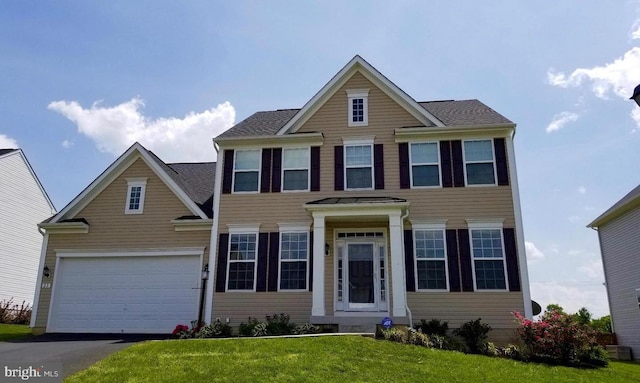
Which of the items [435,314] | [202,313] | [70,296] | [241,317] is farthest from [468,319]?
[70,296]

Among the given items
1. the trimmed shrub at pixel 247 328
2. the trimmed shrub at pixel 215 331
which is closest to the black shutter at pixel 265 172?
the trimmed shrub at pixel 247 328

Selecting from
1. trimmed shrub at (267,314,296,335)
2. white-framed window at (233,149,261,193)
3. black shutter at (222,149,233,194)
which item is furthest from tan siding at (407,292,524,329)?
black shutter at (222,149,233,194)

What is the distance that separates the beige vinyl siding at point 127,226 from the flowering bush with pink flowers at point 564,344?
949 centimetres

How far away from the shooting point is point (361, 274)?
13.2m

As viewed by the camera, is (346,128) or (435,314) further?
(346,128)

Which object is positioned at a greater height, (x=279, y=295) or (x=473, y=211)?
(x=473, y=211)

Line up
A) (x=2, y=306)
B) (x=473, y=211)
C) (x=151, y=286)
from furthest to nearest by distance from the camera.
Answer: (x=2, y=306), (x=151, y=286), (x=473, y=211)

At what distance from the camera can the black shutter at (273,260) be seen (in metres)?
13.3

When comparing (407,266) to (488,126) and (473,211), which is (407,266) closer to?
(473,211)

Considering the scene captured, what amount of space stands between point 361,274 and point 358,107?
17.7 ft

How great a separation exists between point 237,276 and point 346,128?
5742 millimetres

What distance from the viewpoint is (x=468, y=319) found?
12328mm

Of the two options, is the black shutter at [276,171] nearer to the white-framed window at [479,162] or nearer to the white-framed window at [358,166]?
the white-framed window at [358,166]

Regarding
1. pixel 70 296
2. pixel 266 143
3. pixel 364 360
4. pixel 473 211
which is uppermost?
pixel 266 143
